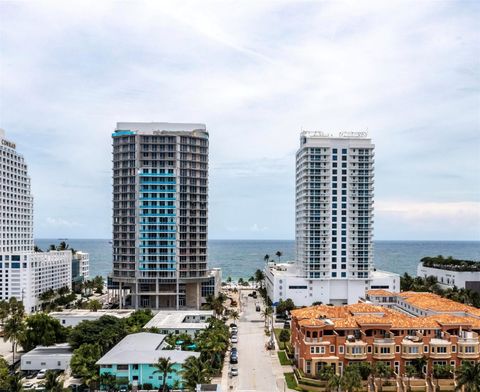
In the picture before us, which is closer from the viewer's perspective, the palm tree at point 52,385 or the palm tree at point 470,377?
the palm tree at point 52,385

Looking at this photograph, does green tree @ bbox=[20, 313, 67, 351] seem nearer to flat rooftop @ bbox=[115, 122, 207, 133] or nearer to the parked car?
the parked car

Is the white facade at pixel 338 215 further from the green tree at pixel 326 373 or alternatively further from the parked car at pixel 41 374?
the parked car at pixel 41 374

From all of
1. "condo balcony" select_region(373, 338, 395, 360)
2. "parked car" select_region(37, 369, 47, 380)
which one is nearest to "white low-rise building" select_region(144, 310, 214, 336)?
"parked car" select_region(37, 369, 47, 380)

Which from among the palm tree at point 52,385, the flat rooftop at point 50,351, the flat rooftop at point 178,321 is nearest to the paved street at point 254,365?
the flat rooftop at point 178,321

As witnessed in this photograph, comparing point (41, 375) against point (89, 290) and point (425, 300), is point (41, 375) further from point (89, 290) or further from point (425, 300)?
point (89, 290)

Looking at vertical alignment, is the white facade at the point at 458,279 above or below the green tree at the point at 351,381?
above

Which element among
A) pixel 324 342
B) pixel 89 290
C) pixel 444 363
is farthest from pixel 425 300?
pixel 89 290

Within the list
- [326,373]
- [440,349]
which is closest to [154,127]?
[326,373]
